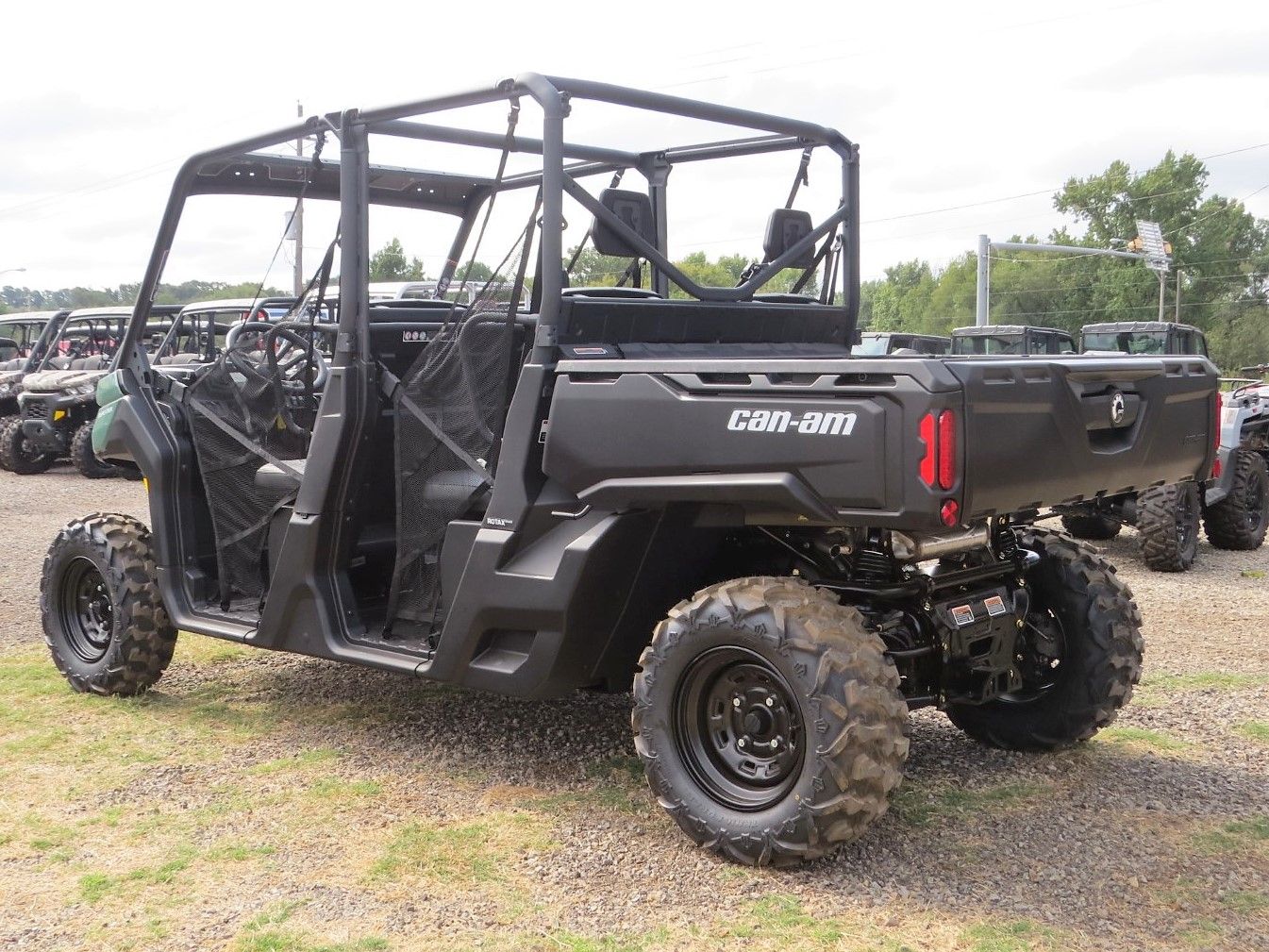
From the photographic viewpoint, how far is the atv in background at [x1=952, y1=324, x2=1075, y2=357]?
1785cm

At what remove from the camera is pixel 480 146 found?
227 inches

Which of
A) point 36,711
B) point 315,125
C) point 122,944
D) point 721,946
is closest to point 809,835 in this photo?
point 721,946

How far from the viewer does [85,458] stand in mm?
16750

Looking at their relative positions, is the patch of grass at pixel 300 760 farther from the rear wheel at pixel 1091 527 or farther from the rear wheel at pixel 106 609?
the rear wheel at pixel 1091 527

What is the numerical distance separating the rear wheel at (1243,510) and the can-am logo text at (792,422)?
782 centimetres

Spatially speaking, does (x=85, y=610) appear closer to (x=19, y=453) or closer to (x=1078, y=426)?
(x=1078, y=426)

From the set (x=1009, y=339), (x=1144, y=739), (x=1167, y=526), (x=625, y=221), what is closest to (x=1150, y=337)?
(x=1009, y=339)

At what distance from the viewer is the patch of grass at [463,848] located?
3.93 m

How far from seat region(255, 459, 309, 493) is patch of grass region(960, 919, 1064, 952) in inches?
119

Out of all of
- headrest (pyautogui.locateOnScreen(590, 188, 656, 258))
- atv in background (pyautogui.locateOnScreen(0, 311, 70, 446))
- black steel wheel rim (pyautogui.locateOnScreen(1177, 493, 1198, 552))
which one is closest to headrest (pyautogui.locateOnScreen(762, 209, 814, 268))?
headrest (pyautogui.locateOnScreen(590, 188, 656, 258))

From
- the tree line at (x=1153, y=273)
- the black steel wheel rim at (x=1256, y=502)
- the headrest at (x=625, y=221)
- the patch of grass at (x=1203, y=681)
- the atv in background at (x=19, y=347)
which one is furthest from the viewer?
the tree line at (x=1153, y=273)

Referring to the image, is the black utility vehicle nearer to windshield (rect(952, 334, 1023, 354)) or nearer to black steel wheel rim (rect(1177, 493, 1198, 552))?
windshield (rect(952, 334, 1023, 354))

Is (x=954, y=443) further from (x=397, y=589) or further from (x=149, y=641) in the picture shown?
(x=149, y=641)

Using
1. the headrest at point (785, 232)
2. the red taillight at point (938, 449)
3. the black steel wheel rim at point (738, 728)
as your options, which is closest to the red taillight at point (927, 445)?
the red taillight at point (938, 449)
